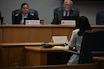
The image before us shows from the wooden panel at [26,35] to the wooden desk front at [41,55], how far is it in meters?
0.40

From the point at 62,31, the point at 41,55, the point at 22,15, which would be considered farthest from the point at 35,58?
the point at 22,15

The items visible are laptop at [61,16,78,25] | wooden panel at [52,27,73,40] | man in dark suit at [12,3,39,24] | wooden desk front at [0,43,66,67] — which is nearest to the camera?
wooden desk front at [0,43,66,67]

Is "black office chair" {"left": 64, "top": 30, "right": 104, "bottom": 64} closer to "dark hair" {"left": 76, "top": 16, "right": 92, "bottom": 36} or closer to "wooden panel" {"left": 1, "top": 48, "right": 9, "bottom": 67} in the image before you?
"dark hair" {"left": 76, "top": 16, "right": 92, "bottom": 36}

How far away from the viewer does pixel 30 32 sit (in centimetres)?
539

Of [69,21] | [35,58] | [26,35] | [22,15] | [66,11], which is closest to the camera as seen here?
[35,58]

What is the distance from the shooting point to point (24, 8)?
279 inches

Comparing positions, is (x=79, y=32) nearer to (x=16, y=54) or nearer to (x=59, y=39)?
(x=59, y=39)

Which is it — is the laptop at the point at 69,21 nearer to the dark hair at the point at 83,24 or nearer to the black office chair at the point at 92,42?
the dark hair at the point at 83,24

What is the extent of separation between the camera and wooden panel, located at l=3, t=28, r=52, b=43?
5.28 metres

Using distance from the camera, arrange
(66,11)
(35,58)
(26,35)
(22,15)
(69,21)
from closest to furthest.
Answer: (35,58) → (26,35) → (69,21) → (22,15) → (66,11)

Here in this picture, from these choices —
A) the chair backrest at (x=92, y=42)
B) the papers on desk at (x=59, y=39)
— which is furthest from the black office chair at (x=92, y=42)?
the papers on desk at (x=59, y=39)

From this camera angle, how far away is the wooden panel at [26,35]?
17.3 ft

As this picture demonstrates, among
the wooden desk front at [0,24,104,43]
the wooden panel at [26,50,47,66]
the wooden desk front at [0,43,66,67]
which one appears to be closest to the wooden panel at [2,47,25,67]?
the wooden desk front at [0,43,66,67]

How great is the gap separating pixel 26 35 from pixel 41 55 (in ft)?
2.98
